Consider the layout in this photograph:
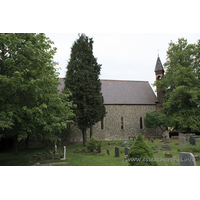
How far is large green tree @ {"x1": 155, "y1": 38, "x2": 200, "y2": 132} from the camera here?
1961 centimetres

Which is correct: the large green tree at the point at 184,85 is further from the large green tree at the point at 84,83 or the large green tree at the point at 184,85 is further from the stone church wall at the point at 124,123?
the large green tree at the point at 84,83

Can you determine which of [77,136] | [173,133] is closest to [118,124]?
[77,136]

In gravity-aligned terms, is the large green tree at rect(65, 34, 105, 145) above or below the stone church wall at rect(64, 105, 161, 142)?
above

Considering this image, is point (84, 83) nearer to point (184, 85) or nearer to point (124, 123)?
point (124, 123)

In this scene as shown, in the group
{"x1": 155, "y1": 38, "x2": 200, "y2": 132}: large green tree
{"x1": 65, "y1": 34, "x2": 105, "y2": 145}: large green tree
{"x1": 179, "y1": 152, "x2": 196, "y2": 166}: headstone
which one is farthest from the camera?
{"x1": 155, "y1": 38, "x2": 200, "y2": 132}: large green tree

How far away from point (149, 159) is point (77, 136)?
1744 cm

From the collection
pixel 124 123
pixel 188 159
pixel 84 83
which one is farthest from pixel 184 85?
pixel 188 159

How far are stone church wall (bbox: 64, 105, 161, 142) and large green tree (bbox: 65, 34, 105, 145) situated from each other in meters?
6.18

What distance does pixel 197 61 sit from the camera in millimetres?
21609

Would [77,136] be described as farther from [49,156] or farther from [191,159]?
[191,159]

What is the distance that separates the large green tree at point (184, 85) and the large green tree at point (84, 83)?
33.5 feet

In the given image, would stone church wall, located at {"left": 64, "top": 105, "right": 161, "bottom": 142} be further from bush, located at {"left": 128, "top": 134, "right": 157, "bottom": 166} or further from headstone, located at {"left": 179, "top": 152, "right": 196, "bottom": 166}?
headstone, located at {"left": 179, "top": 152, "right": 196, "bottom": 166}

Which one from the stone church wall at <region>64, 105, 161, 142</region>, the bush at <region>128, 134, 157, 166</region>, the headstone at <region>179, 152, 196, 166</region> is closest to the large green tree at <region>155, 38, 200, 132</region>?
the stone church wall at <region>64, 105, 161, 142</region>

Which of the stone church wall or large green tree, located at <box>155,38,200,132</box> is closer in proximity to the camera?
large green tree, located at <box>155,38,200,132</box>
